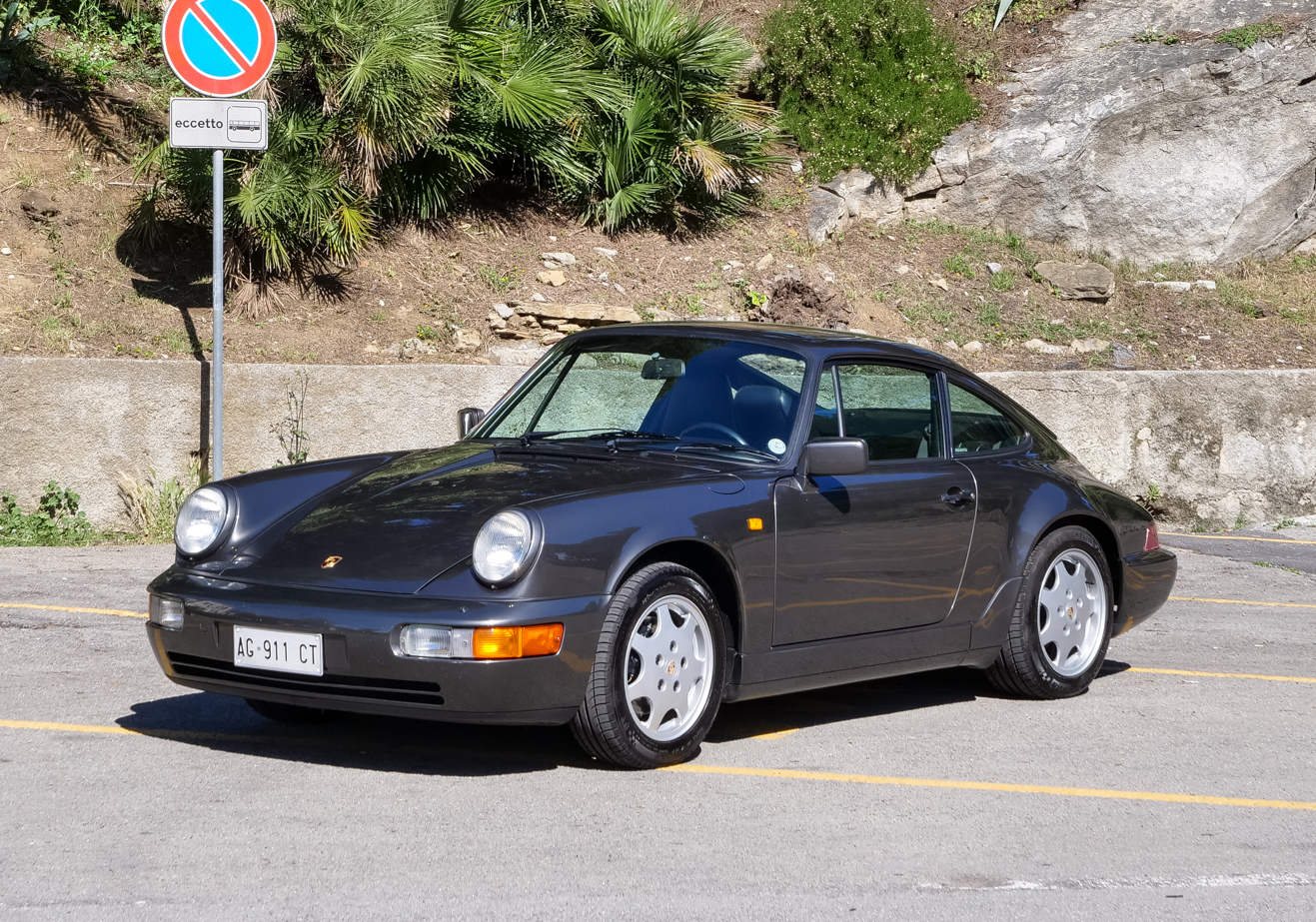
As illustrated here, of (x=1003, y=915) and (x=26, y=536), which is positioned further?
(x=26, y=536)

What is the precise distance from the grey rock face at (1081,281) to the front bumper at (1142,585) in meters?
8.39

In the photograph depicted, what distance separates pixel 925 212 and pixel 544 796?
12.1 m

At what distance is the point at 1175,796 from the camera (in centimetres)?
450

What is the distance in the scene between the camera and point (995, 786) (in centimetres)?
456

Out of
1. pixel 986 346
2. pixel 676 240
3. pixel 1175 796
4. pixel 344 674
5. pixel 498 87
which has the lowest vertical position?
pixel 1175 796

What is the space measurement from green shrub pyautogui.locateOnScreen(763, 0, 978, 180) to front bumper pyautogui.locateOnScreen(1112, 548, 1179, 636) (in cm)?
906

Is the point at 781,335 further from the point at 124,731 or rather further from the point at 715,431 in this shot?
the point at 124,731

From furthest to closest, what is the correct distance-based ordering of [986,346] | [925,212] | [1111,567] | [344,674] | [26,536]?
[925,212], [986,346], [26,536], [1111,567], [344,674]

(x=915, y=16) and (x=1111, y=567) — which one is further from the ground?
(x=915, y=16)

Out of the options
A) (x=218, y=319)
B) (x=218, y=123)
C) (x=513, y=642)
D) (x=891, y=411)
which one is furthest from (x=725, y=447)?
(x=218, y=123)

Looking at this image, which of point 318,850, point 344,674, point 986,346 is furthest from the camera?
point 986,346

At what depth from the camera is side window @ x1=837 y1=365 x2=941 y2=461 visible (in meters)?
5.34

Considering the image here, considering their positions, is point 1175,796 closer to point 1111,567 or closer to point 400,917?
point 1111,567

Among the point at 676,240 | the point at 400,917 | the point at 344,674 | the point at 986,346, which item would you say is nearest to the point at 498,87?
the point at 676,240
